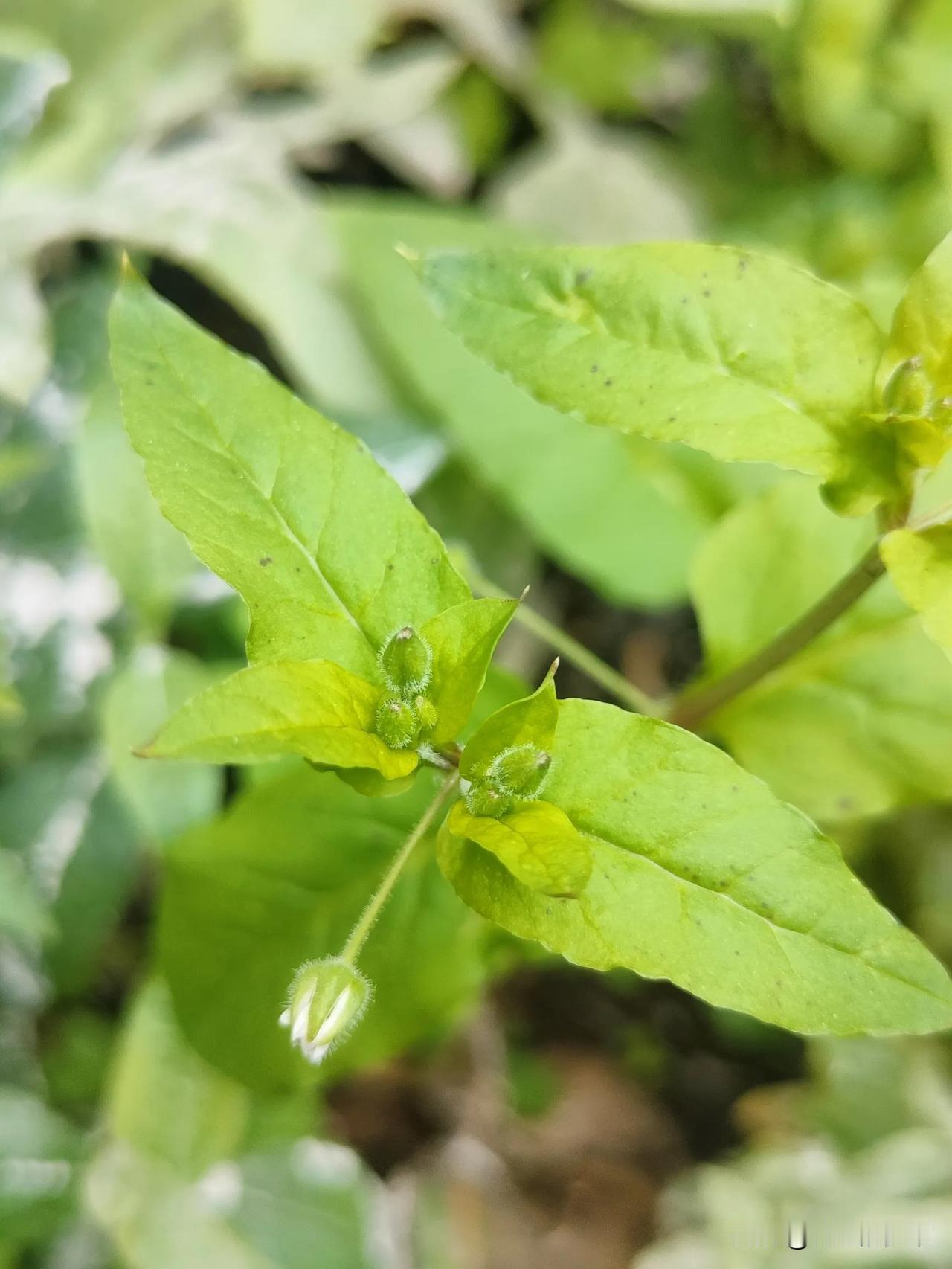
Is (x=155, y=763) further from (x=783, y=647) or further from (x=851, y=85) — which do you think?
(x=851, y=85)

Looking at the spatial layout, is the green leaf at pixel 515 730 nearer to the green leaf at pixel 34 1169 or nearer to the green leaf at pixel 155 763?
the green leaf at pixel 155 763

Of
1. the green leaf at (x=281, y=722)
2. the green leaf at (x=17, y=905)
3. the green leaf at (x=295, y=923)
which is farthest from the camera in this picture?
the green leaf at (x=17, y=905)

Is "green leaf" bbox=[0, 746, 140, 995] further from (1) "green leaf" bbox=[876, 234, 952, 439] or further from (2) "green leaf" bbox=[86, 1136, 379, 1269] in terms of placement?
(1) "green leaf" bbox=[876, 234, 952, 439]

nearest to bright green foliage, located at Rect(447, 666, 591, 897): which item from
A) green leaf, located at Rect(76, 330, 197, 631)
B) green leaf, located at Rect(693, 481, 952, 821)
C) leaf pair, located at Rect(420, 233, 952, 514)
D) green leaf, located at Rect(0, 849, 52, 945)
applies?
leaf pair, located at Rect(420, 233, 952, 514)

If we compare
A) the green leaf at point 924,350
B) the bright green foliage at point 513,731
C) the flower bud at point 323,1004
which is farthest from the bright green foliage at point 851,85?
the flower bud at point 323,1004

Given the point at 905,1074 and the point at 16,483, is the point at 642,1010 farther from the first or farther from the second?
the point at 16,483

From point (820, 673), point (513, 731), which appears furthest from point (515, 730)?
point (820, 673)

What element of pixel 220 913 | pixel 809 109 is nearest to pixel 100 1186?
pixel 220 913
